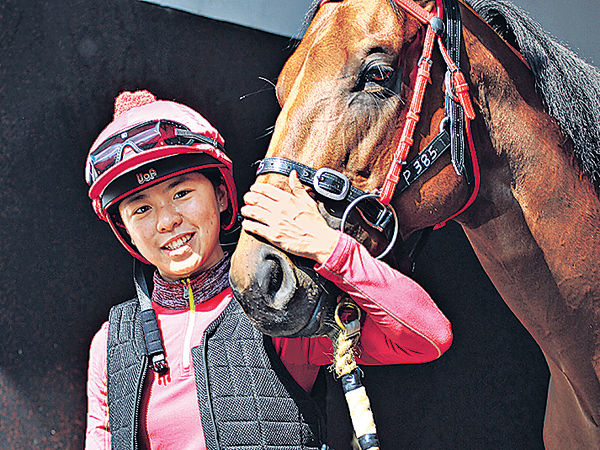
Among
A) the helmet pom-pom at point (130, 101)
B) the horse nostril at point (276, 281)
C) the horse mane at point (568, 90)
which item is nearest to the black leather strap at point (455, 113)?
the horse mane at point (568, 90)

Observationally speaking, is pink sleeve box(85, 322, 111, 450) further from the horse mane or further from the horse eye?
the horse mane

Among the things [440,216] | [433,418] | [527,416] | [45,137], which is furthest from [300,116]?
[527,416]

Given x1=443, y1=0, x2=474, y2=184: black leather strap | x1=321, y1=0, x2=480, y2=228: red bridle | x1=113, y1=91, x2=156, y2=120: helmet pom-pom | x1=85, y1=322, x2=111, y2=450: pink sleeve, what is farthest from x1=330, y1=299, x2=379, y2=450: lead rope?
x1=113, y1=91, x2=156, y2=120: helmet pom-pom

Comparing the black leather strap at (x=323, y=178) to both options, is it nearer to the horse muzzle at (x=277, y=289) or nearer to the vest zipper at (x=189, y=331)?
the horse muzzle at (x=277, y=289)

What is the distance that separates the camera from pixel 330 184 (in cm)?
144

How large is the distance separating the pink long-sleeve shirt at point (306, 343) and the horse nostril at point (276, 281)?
7 cm

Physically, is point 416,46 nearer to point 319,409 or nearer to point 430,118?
point 430,118

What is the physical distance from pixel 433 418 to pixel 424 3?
5.97ft

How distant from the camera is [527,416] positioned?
2.86m

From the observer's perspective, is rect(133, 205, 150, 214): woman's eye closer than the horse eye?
No

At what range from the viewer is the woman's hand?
1387 mm

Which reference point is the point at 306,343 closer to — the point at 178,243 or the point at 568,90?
the point at 178,243

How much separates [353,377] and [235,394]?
334mm

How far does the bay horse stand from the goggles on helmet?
29 centimetres
